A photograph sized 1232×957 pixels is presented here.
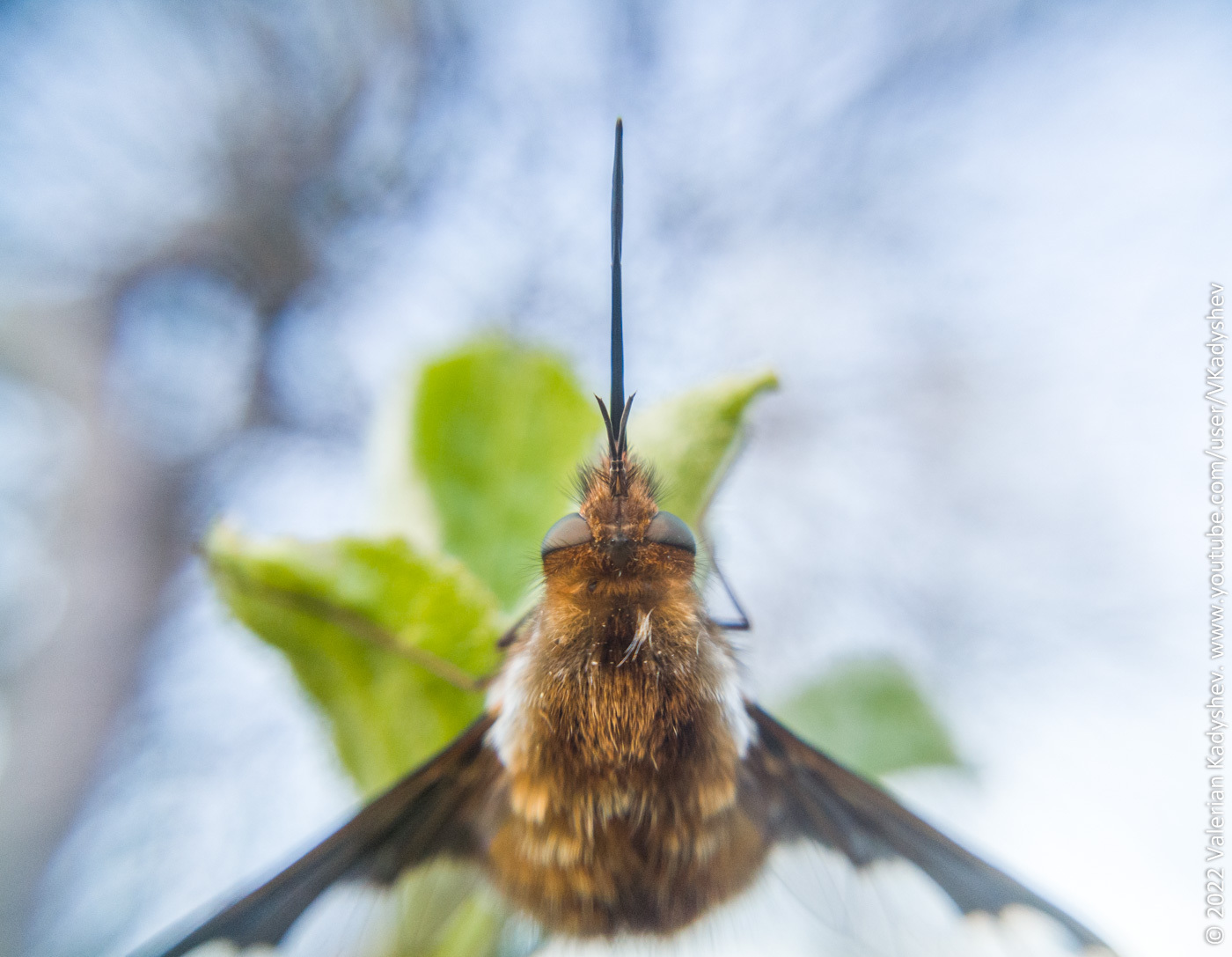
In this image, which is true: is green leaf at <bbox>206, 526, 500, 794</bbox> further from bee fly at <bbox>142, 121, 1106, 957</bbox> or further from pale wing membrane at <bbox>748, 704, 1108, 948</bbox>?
pale wing membrane at <bbox>748, 704, 1108, 948</bbox>

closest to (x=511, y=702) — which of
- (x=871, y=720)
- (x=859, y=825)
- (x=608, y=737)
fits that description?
(x=608, y=737)

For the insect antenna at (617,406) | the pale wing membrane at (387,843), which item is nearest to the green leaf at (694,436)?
the insect antenna at (617,406)

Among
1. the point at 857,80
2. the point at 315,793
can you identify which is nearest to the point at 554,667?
the point at 315,793

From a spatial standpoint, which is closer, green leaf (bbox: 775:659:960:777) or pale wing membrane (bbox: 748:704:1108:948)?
pale wing membrane (bbox: 748:704:1108:948)

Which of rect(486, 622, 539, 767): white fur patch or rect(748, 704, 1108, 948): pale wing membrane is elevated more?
rect(486, 622, 539, 767): white fur patch

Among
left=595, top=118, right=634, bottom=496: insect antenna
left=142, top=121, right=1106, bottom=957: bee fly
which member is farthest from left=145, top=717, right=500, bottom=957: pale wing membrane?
left=595, top=118, right=634, bottom=496: insect antenna

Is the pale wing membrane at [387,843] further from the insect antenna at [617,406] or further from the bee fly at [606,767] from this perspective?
the insect antenna at [617,406]

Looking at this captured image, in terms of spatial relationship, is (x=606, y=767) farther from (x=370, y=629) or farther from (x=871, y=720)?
(x=871, y=720)
